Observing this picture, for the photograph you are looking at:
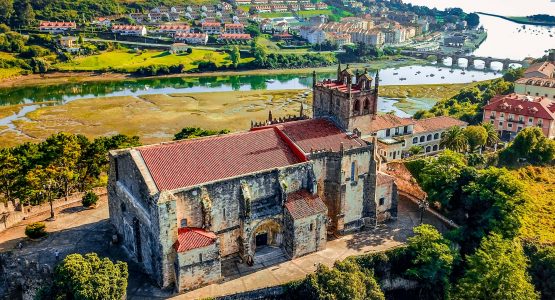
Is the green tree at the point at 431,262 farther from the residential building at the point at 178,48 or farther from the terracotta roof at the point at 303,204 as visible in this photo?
the residential building at the point at 178,48

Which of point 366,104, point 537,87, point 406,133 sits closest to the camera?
point 366,104

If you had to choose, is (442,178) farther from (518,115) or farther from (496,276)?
(518,115)

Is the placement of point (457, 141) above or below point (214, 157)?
below

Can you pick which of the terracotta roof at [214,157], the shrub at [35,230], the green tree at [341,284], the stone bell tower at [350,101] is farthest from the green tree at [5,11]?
the green tree at [341,284]

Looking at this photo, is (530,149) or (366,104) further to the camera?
(530,149)

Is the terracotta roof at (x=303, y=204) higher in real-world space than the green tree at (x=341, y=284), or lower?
higher

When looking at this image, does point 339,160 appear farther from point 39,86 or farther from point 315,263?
point 39,86

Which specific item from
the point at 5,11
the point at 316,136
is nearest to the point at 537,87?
the point at 316,136
